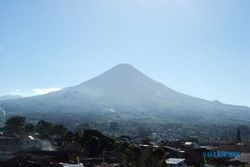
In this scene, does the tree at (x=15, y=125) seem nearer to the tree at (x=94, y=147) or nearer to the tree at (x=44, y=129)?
the tree at (x=44, y=129)

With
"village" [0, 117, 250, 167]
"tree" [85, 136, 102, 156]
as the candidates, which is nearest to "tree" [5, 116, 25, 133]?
"village" [0, 117, 250, 167]

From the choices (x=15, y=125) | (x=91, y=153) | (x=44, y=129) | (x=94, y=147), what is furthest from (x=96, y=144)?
(x=44, y=129)

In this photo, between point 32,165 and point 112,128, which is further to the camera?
point 112,128

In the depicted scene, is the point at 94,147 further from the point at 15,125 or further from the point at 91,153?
the point at 15,125

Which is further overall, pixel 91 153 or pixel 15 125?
pixel 15 125

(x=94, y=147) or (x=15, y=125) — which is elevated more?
(x=15, y=125)

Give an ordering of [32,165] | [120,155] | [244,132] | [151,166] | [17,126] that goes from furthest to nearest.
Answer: [244,132]
[17,126]
[120,155]
[32,165]
[151,166]

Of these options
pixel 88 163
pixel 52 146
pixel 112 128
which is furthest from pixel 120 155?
pixel 112 128

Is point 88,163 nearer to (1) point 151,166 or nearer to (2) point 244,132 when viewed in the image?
(1) point 151,166

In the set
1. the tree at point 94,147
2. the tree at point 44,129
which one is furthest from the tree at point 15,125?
the tree at point 94,147

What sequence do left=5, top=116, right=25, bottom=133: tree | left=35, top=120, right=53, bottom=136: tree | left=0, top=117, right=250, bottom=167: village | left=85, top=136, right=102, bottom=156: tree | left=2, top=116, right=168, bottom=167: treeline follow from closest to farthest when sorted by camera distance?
left=2, top=116, right=168, bottom=167: treeline
left=0, top=117, right=250, bottom=167: village
left=85, top=136, right=102, bottom=156: tree
left=5, top=116, right=25, bottom=133: tree
left=35, top=120, right=53, bottom=136: tree

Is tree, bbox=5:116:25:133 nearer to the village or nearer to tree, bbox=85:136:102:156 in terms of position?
the village
